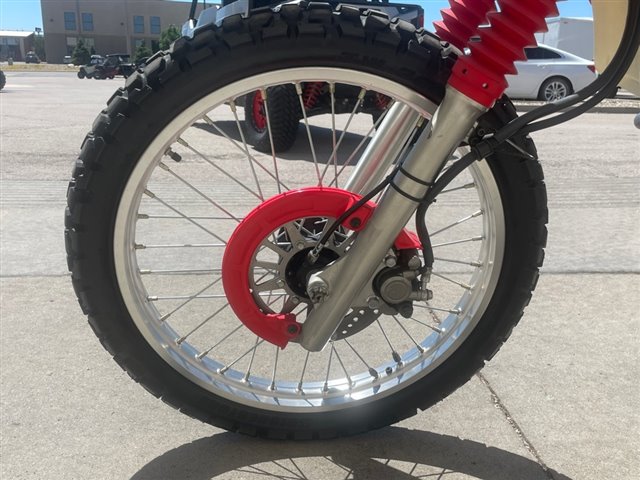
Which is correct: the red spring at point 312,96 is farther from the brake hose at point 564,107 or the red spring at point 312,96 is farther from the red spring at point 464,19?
the brake hose at point 564,107

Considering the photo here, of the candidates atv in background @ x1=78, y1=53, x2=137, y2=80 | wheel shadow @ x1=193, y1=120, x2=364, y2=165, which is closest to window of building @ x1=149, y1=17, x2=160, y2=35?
atv in background @ x1=78, y1=53, x2=137, y2=80

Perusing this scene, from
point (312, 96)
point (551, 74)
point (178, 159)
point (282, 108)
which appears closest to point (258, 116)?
point (282, 108)

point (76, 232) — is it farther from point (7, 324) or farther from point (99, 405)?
point (7, 324)

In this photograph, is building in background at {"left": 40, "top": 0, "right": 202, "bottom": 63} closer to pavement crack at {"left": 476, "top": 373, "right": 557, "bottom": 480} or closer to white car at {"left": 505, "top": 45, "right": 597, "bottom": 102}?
white car at {"left": 505, "top": 45, "right": 597, "bottom": 102}

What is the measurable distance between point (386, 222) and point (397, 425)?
78 centimetres

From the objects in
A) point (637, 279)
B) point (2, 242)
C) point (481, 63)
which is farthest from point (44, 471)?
point (637, 279)

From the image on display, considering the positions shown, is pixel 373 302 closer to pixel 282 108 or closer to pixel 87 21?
pixel 282 108

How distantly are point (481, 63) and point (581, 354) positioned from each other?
144 centimetres

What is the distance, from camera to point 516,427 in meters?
1.98

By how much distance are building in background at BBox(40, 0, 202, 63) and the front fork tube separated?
73420mm

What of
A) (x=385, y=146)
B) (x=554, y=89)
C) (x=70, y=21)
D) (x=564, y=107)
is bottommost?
(x=70, y=21)

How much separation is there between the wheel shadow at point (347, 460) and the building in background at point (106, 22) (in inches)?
2885

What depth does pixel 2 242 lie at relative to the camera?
11.8 feet

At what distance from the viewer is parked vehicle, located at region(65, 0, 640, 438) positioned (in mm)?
1491
